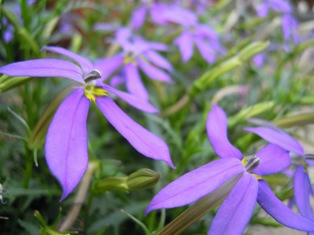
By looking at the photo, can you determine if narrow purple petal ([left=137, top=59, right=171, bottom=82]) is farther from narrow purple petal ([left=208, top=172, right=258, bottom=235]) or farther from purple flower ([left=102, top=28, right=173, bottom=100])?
narrow purple petal ([left=208, top=172, right=258, bottom=235])

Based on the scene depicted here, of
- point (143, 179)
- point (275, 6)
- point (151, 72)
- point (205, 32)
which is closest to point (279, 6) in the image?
point (275, 6)

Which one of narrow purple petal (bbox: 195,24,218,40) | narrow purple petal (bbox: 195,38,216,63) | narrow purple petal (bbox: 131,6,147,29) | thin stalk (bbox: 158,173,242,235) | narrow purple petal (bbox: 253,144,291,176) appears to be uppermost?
narrow purple petal (bbox: 131,6,147,29)

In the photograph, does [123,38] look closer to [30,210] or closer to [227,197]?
[30,210]

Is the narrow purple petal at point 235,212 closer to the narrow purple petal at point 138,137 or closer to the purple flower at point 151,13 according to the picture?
the narrow purple petal at point 138,137

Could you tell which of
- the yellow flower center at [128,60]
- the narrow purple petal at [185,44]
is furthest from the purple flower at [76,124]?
the narrow purple petal at [185,44]

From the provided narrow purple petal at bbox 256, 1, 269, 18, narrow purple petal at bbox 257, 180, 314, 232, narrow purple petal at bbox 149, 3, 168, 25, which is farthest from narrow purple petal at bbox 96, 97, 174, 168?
narrow purple petal at bbox 256, 1, 269, 18

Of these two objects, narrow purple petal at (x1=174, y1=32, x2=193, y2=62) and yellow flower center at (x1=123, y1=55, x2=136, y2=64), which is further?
narrow purple petal at (x1=174, y1=32, x2=193, y2=62)
